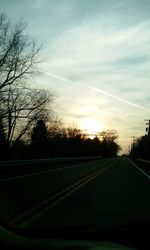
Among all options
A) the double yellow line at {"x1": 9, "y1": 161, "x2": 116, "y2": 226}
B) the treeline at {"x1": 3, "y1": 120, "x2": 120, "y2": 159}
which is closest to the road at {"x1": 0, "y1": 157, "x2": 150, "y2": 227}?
the double yellow line at {"x1": 9, "y1": 161, "x2": 116, "y2": 226}

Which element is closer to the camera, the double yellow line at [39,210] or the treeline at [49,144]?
the double yellow line at [39,210]

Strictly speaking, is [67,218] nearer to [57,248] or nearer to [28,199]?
[28,199]

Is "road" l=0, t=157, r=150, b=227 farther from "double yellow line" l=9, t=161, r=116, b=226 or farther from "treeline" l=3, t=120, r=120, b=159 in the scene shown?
"treeline" l=3, t=120, r=120, b=159

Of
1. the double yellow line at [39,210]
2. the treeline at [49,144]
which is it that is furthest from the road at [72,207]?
the treeline at [49,144]

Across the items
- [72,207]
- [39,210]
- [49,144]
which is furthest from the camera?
[49,144]

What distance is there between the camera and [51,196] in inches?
618

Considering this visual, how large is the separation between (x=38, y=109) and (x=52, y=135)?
6413 centimetres

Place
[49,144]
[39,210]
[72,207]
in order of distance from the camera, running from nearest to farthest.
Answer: [39,210] < [72,207] < [49,144]

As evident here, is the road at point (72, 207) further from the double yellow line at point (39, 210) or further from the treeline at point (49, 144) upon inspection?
the treeline at point (49, 144)

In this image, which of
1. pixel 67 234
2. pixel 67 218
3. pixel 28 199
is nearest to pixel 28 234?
pixel 67 234

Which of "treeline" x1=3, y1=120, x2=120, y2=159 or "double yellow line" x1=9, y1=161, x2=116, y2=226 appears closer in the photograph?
"double yellow line" x1=9, y1=161, x2=116, y2=226

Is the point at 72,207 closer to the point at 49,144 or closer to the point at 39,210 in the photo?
the point at 39,210

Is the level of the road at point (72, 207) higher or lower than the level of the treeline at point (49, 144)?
lower

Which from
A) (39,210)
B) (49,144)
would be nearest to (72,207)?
(39,210)
